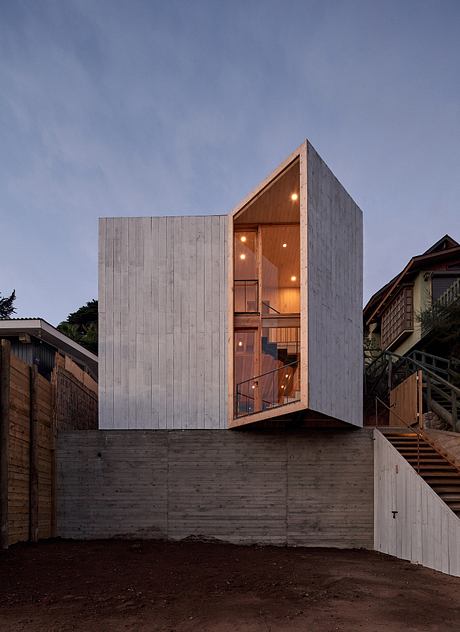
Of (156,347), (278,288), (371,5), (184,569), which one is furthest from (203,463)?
(371,5)

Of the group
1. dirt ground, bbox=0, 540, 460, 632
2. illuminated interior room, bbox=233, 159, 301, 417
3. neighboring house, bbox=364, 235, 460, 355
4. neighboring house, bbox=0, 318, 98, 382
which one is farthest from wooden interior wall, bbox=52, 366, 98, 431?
neighboring house, bbox=364, 235, 460, 355

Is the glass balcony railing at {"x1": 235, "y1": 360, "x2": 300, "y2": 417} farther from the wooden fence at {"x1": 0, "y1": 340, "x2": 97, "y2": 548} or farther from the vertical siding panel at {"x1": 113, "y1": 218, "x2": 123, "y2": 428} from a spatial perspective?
the wooden fence at {"x1": 0, "y1": 340, "x2": 97, "y2": 548}

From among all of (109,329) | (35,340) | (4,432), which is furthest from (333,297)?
(35,340)

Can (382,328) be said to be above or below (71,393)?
above

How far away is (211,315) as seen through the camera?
495 inches

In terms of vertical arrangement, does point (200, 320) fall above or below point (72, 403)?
above

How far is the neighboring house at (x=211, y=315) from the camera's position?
12.0 metres

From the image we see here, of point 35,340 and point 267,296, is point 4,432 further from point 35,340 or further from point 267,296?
point 35,340

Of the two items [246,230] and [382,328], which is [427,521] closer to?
[246,230]

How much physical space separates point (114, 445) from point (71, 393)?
1942mm

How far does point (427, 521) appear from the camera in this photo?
9.00 m

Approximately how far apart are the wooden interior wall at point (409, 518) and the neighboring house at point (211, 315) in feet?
4.42

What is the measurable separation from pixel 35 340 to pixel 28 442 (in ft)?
21.5

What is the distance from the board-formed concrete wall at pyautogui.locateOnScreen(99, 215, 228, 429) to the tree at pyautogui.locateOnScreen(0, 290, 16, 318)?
3499 cm
